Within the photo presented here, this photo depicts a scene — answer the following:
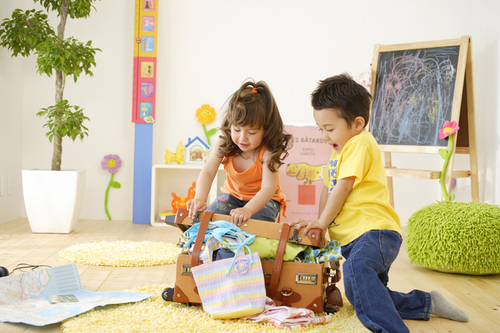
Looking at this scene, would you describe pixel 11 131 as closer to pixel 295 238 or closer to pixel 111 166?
pixel 111 166

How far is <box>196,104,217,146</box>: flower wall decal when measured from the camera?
3176 millimetres

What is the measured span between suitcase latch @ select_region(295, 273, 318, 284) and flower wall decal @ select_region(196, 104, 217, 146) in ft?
6.69

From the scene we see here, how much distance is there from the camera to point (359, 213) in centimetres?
137

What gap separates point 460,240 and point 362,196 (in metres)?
0.77

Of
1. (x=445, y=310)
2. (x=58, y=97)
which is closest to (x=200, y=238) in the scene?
(x=445, y=310)

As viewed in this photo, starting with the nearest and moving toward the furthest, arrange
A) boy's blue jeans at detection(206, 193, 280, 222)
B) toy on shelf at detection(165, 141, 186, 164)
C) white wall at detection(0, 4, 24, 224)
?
boy's blue jeans at detection(206, 193, 280, 222) < white wall at detection(0, 4, 24, 224) < toy on shelf at detection(165, 141, 186, 164)

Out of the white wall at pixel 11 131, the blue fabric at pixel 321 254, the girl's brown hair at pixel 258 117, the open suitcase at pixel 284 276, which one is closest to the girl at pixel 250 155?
the girl's brown hair at pixel 258 117

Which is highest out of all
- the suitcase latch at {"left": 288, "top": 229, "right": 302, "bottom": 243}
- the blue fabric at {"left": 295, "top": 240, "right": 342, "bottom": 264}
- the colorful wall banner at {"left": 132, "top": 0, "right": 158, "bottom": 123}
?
the colorful wall banner at {"left": 132, "top": 0, "right": 158, "bottom": 123}

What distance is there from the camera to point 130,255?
200 cm

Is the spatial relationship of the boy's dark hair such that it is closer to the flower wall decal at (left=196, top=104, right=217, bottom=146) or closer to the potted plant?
the potted plant

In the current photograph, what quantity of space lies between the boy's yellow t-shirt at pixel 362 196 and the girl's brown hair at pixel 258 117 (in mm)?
293

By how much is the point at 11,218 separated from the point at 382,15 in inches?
118

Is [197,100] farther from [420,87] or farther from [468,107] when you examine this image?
[468,107]

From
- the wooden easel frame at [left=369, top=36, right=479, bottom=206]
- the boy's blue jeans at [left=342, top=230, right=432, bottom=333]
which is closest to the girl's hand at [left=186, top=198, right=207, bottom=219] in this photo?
the boy's blue jeans at [left=342, top=230, right=432, bottom=333]
